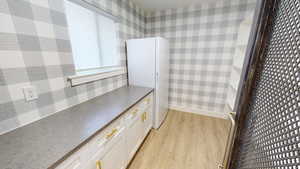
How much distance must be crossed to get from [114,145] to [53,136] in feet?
1.63

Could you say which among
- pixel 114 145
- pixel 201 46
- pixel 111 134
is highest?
pixel 201 46

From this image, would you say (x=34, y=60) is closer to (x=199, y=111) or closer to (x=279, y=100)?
(x=279, y=100)

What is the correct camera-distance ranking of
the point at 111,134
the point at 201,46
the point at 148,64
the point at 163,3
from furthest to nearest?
the point at 201,46 < the point at 163,3 < the point at 148,64 < the point at 111,134

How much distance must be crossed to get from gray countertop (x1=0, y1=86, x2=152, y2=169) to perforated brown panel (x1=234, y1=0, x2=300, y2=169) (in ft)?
3.07

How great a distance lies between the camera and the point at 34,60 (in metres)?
0.92

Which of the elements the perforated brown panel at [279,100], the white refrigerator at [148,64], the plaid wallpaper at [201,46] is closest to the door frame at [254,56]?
the perforated brown panel at [279,100]

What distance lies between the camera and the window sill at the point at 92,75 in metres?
1.23

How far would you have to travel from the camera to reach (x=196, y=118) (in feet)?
8.32

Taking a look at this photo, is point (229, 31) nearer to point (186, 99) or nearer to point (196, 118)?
point (186, 99)

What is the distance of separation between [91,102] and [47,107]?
405mm

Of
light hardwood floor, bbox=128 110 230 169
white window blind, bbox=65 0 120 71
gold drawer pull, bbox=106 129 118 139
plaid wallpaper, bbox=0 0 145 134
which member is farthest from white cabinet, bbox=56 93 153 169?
white window blind, bbox=65 0 120 71

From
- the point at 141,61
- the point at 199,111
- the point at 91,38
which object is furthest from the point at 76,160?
the point at 199,111

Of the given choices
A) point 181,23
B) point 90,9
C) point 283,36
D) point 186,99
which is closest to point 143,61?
point 90,9

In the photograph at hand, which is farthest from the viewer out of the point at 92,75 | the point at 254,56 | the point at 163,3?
the point at 163,3
